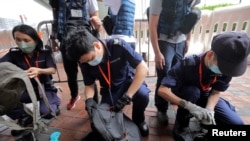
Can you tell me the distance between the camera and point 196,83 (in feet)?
3.92

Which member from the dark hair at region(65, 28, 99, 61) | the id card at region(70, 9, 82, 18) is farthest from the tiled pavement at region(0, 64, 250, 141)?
the id card at region(70, 9, 82, 18)

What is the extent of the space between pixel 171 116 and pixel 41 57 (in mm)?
1300

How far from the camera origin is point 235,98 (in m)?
1.94

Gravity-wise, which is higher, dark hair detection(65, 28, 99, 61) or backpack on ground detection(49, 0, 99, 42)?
backpack on ground detection(49, 0, 99, 42)

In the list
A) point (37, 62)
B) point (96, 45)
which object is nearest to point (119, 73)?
point (96, 45)

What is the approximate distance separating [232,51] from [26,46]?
1.46 meters

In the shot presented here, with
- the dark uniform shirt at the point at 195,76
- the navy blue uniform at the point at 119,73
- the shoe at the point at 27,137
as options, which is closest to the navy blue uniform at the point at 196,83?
the dark uniform shirt at the point at 195,76

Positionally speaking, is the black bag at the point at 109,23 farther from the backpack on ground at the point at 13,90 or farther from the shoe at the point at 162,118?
the shoe at the point at 162,118

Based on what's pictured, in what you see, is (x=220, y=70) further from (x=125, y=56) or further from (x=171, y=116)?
(x=171, y=116)

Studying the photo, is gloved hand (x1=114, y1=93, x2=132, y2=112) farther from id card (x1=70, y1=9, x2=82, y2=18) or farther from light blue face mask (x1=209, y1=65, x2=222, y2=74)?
id card (x1=70, y1=9, x2=82, y2=18)

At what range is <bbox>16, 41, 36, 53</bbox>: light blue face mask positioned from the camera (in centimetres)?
142

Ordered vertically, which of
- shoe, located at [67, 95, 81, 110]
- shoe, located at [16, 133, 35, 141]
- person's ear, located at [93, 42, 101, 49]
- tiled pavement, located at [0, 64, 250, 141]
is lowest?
tiled pavement, located at [0, 64, 250, 141]

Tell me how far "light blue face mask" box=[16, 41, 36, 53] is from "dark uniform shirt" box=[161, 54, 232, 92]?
44.0 inches

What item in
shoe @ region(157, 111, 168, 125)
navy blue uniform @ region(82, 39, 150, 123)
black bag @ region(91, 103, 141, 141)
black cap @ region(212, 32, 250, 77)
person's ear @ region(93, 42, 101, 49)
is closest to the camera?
black cap @ region(212, 32, 250, 77)
